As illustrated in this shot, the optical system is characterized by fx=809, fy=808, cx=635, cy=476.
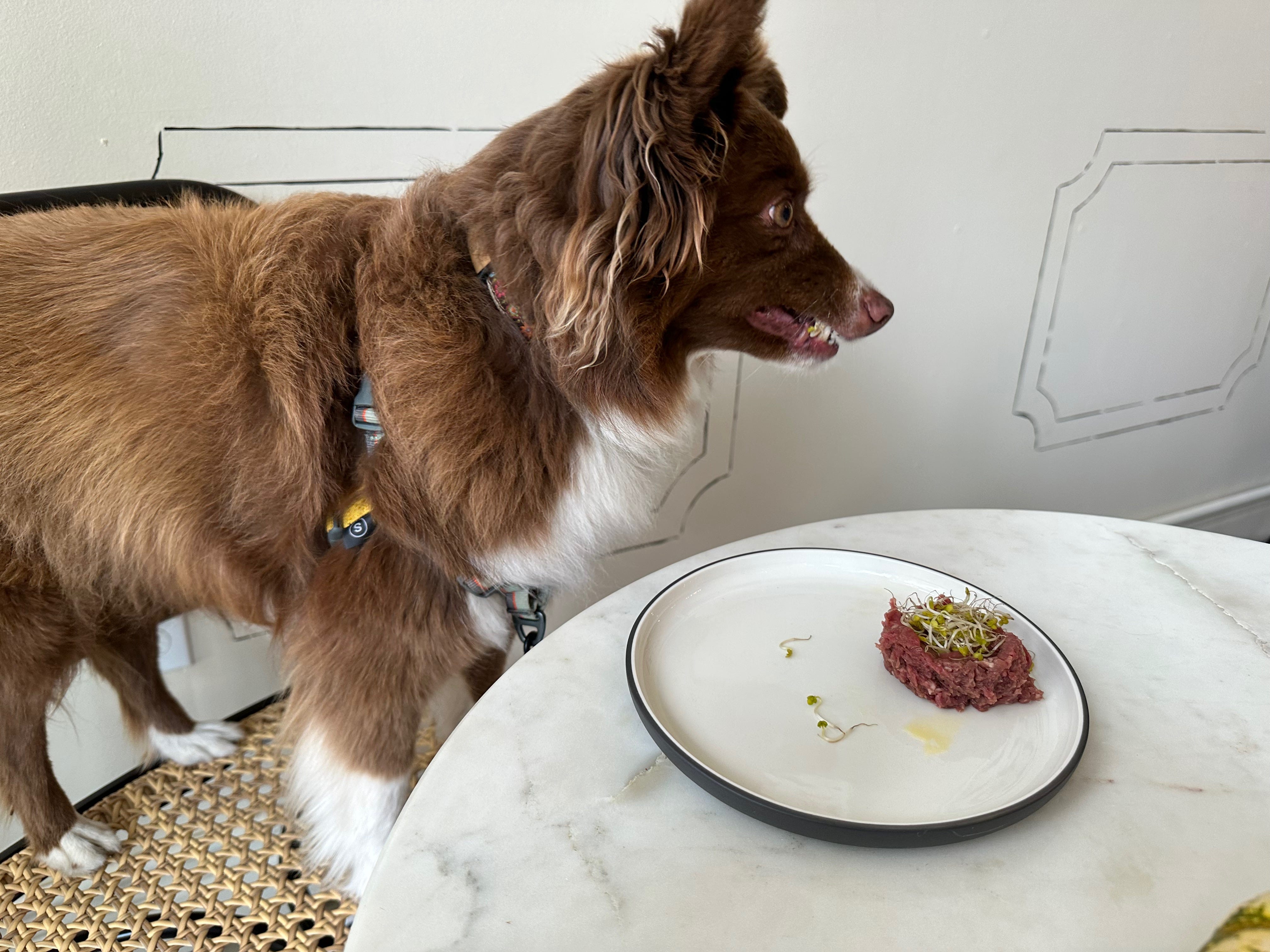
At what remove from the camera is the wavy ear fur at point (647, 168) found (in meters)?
0.82

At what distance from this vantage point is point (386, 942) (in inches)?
24.7

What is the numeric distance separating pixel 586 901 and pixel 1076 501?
267cm

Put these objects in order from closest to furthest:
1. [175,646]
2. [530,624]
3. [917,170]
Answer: [530,624] → [175,646] → [917,170]

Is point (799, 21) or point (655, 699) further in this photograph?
point (799, 21)

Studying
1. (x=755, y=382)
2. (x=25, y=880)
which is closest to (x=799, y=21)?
(x=755, y=382)

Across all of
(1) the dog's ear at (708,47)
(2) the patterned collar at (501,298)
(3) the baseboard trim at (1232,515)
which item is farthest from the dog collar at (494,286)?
(3) the baseboard trim at (1232,515)

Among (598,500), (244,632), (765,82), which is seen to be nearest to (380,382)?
(598,500)

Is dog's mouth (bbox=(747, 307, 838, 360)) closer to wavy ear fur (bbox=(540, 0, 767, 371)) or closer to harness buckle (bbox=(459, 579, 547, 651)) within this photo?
wavy ear fur (bbox=(540, 0, 767, 371))

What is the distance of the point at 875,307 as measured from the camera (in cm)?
114

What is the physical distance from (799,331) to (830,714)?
1.73 feet

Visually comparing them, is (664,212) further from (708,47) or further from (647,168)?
(708,47)

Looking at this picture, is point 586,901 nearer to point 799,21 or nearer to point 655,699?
point 655,699

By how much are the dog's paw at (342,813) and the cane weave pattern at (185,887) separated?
3 cm

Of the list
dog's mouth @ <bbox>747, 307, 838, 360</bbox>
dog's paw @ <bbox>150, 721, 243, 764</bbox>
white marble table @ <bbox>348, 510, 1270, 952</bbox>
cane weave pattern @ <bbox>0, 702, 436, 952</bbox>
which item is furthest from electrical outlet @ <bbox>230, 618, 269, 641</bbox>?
dog's mouth @ <bbox>747, 307, 838, 360</bbox>
